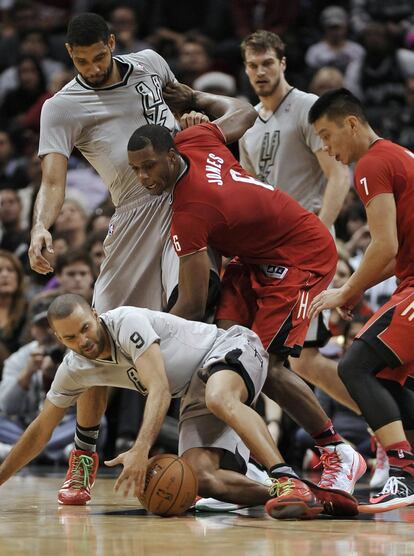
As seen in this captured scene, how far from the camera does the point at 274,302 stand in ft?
18.2

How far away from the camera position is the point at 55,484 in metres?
6.76

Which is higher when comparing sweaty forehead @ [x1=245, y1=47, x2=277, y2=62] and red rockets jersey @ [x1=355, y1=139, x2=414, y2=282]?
red rockets jersey @ [x1=355, y1=139, x2=414, y2=282]

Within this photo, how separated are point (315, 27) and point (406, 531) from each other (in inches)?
376

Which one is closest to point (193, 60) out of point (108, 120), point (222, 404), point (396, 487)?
point (108, 120)

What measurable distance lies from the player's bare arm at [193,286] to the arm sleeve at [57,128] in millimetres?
977

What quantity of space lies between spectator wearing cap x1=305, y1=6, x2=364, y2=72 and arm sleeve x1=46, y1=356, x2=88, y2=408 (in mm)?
7221

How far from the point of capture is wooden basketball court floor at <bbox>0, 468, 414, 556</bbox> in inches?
156

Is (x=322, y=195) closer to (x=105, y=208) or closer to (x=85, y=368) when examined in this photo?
(x=85, y=368)

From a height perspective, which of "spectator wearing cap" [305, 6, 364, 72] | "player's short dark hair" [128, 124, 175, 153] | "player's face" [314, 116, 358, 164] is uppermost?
"player's face" [314, 116, 358, 164]

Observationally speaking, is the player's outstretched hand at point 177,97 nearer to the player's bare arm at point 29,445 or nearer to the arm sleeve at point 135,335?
the arm sleeve at point 135,335

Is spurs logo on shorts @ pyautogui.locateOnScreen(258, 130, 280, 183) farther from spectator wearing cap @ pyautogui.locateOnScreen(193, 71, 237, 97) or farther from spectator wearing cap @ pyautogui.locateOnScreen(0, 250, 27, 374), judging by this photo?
spectator wearing cap @ pyautogui.locateOnScreen(193, 71, 237, 97)

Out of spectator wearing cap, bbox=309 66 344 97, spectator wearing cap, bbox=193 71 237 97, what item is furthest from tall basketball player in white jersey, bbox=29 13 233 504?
spectator wearing cap, bbox=309 66 344 97

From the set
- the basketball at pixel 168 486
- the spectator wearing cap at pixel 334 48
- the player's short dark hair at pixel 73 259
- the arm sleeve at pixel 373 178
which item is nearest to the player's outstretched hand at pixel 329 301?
the arm sleeve at pixel 373 178

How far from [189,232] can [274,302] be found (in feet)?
1.85
